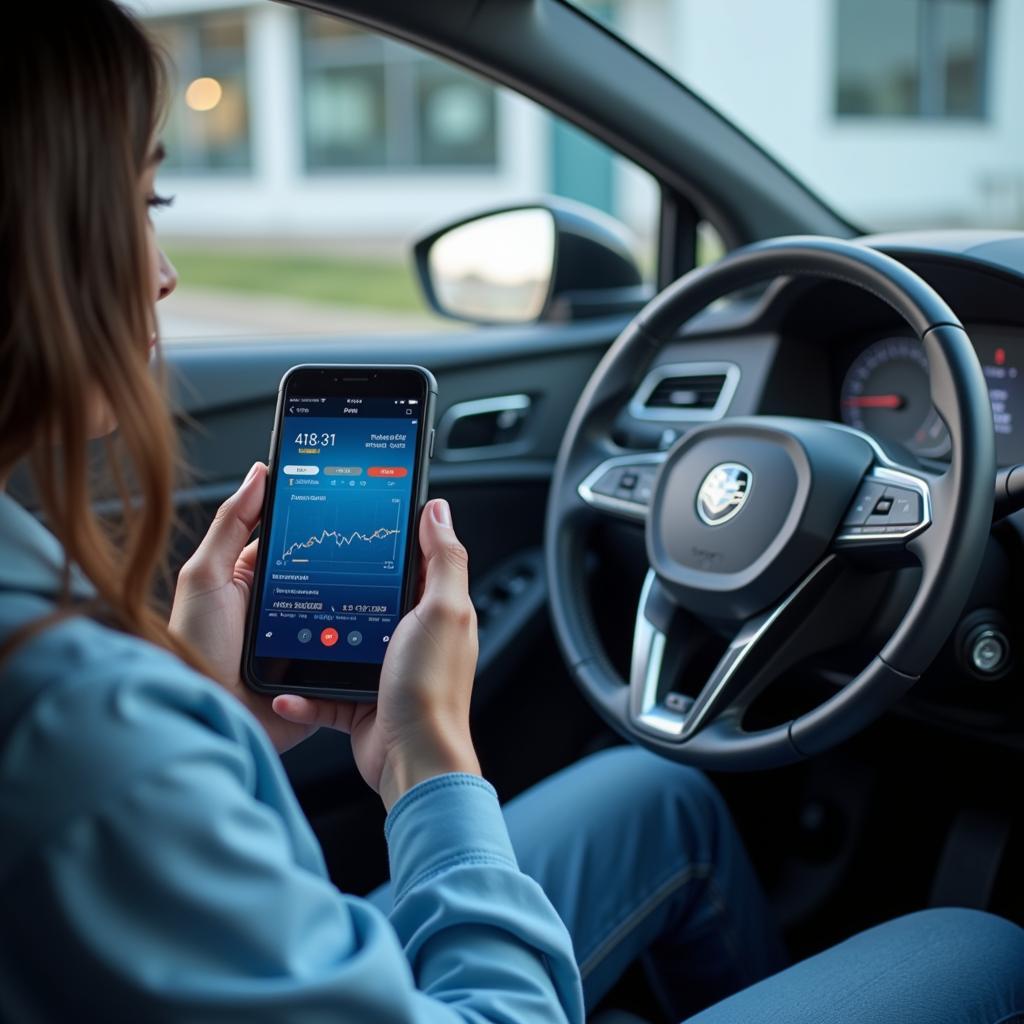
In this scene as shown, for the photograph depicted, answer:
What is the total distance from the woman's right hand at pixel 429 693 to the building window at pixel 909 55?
43.9 feet

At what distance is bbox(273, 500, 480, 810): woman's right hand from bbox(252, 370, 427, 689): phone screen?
89mm

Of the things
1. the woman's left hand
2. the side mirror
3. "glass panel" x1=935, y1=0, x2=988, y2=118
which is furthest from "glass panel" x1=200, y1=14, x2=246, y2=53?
the woman's left hand

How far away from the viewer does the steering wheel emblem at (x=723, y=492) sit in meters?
1.39

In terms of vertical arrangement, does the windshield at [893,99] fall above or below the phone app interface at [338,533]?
above

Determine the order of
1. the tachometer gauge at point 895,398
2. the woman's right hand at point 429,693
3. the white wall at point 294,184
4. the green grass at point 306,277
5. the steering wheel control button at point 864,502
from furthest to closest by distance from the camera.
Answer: the white wall at point 294,184 < the green grass at point 306,277 < the tachometer gauge at point 895,398 < the steering wheel control button at point 864,502 < the woman's right hand at point 429,693

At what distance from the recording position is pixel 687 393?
72.3 inches

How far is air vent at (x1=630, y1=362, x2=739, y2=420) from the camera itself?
5.78 feet

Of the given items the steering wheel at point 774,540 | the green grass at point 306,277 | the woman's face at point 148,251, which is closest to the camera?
the woman's face at point 148,251

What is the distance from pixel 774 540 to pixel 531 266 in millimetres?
1007

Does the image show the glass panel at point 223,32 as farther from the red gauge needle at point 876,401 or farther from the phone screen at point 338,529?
the phone screen at point 338,529

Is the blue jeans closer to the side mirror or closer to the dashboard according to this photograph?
the dashboard

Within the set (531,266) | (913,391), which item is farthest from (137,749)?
(531,266)

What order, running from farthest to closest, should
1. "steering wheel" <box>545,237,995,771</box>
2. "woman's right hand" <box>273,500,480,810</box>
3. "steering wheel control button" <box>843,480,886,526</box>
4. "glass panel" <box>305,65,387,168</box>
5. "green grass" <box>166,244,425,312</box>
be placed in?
"glass panel" <box>305,65,387,168</box>
"green grass" <box>166,244,425,312</box>
"steering wheel control button" <box>843,480,886,526</box>
"steering wheel" <box>545,237,995,771</box>
"woman's right hand" <box>273,500,480,810</box>

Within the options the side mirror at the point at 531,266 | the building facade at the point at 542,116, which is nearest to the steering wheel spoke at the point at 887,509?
the side mirror at the point at 531,266
